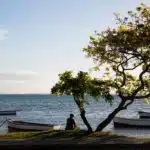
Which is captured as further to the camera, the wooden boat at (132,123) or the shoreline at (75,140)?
the wooden boat at (132,123)

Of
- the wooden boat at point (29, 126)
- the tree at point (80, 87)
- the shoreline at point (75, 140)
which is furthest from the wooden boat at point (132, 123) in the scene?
the shoreline at point (75, 140)

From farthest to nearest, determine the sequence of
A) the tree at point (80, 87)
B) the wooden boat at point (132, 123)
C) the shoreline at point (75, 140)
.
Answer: the wooden boat at point (132, 123) → the tree at point (80, 87) → the shoreline at point (75, 140)

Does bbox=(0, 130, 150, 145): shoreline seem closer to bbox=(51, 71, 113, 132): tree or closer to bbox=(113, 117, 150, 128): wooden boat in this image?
bbox=(51, 71, 113, 132): tree

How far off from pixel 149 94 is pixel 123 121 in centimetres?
4071

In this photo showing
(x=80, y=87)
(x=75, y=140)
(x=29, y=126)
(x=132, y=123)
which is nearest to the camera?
(x=75, y=140)

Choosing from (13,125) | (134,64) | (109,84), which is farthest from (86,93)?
(13,125)

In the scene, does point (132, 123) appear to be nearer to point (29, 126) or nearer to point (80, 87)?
point (29, 126)

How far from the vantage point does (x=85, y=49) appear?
1177 inches

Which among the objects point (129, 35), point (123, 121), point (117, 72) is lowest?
point (123, 121)

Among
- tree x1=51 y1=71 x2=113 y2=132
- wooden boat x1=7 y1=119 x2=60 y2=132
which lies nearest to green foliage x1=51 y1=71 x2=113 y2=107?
tree x1=51 y1=71 x2=113 y2=132

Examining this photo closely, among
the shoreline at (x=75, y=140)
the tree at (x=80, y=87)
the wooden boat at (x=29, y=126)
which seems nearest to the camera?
the shoreline at (x=75, y=140)

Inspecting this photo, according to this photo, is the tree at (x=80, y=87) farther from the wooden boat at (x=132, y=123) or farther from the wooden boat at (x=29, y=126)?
the wooden boat at (x=132, y=123)

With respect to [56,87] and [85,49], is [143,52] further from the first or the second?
[56,87]

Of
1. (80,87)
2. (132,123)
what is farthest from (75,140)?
(132,123)
